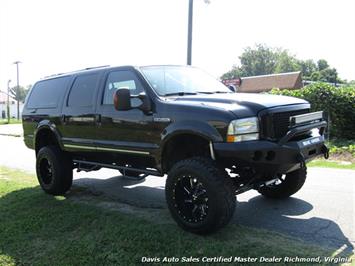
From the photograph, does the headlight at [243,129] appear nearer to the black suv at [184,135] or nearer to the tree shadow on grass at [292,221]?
the black suv at [184,135]

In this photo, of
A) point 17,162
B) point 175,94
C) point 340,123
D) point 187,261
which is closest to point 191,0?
point 340,123

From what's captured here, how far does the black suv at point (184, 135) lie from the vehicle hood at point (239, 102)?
1 cm

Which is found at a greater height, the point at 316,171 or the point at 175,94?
the point at 175,94

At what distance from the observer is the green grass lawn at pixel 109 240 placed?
4.14 meters

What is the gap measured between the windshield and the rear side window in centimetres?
198

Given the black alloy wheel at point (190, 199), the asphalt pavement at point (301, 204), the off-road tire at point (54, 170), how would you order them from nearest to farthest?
1. the black alloy wheel at point (190, 199)
2. the asphalt pavement at point (301, 204)
3. the off-road tire at point (54, 170)

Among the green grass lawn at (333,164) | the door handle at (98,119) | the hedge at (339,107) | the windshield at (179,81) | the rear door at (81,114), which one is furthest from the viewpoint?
the hedge at (339,107)

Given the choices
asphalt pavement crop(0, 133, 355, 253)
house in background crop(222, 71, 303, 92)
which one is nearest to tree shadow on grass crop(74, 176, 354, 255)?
asphalt pavement crop(0, 133, 355, 253)

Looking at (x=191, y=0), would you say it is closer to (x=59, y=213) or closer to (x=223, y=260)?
(x=59, y=213)

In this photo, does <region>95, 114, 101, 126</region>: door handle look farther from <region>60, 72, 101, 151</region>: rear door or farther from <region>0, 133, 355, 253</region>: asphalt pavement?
<region>0, 133, 355, 253</region>: asphalt pavement

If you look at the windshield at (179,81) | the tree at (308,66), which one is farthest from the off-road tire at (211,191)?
the tree at (308,66)

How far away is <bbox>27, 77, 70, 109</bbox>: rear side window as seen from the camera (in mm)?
6967

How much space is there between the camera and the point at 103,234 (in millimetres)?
4801

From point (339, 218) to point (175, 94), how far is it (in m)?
2.52
